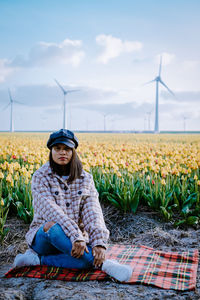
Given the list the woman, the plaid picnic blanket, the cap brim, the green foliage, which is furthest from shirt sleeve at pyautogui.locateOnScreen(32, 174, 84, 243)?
the green foliage

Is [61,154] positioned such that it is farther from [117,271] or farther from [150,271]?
[150,271]

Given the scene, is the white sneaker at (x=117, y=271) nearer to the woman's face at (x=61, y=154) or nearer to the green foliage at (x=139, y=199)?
the woman's face at (x=61, y=154)

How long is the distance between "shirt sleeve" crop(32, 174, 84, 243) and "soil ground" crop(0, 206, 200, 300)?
0.47 m

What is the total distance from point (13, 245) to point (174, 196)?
2564 millimetres

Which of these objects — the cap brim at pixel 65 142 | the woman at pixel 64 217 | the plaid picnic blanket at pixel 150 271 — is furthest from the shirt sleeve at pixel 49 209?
the plaid picnic blanket at pixel 150 271

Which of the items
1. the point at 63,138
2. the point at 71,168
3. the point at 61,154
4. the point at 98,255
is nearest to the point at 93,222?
the point at 98,255

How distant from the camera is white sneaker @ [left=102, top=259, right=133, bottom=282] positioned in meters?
2.97

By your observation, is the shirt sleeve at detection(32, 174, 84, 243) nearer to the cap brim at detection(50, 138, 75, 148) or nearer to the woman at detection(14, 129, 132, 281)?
the woman at detection(14, 129, 132, 281)

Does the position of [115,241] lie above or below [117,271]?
below

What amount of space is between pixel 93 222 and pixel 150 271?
761mm

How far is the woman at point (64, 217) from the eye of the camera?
2982 mm

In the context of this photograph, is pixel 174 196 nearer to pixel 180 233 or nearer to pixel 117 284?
pixel 180 233

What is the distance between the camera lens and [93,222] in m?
3.18

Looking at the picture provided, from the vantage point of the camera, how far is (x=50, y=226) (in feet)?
9.84
